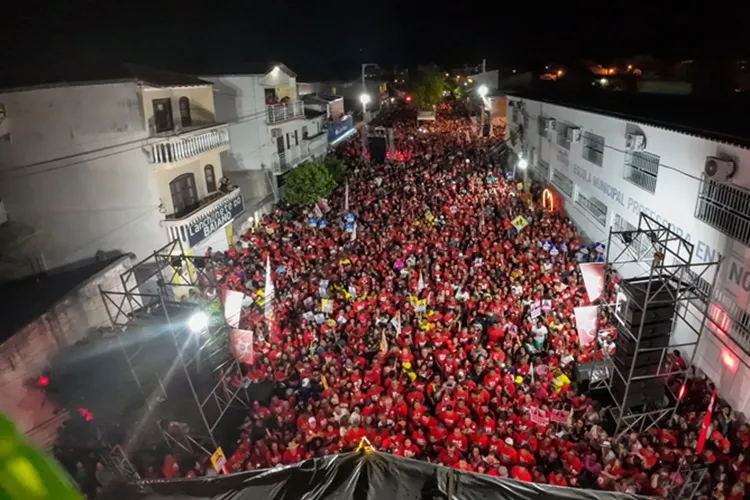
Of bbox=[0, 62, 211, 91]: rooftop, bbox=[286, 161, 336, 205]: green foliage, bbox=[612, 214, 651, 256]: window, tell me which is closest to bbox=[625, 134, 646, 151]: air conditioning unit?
bbox=[612, 214, 651, 256]: window

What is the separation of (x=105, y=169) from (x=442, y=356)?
1124 centimetres

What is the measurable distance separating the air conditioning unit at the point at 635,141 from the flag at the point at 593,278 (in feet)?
19.9

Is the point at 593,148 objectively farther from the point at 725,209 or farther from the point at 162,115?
the point at 162,115

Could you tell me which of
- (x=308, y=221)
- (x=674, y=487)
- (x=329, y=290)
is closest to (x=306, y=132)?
(x=308, y=221)

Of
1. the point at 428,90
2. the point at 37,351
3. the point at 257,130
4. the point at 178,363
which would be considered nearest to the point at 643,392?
the point at 178,363

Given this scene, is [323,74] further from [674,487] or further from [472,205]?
[674,487]

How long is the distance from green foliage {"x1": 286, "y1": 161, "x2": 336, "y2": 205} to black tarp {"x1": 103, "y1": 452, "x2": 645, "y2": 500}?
2247 centimetres

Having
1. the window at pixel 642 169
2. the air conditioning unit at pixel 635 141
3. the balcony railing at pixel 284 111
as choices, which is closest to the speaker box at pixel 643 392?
the window at pixel 642 169

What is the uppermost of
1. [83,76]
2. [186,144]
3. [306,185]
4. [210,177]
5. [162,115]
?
[83,76]

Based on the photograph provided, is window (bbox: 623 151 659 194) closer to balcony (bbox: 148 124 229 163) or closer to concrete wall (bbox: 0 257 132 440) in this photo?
balcony (bbox: 148 124 229 163)

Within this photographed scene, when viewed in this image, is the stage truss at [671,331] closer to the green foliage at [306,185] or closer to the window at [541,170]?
the window at [541,170]

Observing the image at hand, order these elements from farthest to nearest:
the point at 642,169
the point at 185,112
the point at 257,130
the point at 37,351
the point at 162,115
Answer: the point at 257,130
the point at 185,112
the point at 162,115
the point at 642,169
the point at 37,351

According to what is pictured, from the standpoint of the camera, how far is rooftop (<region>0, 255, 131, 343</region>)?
10.9 metres

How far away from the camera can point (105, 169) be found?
597 inches
